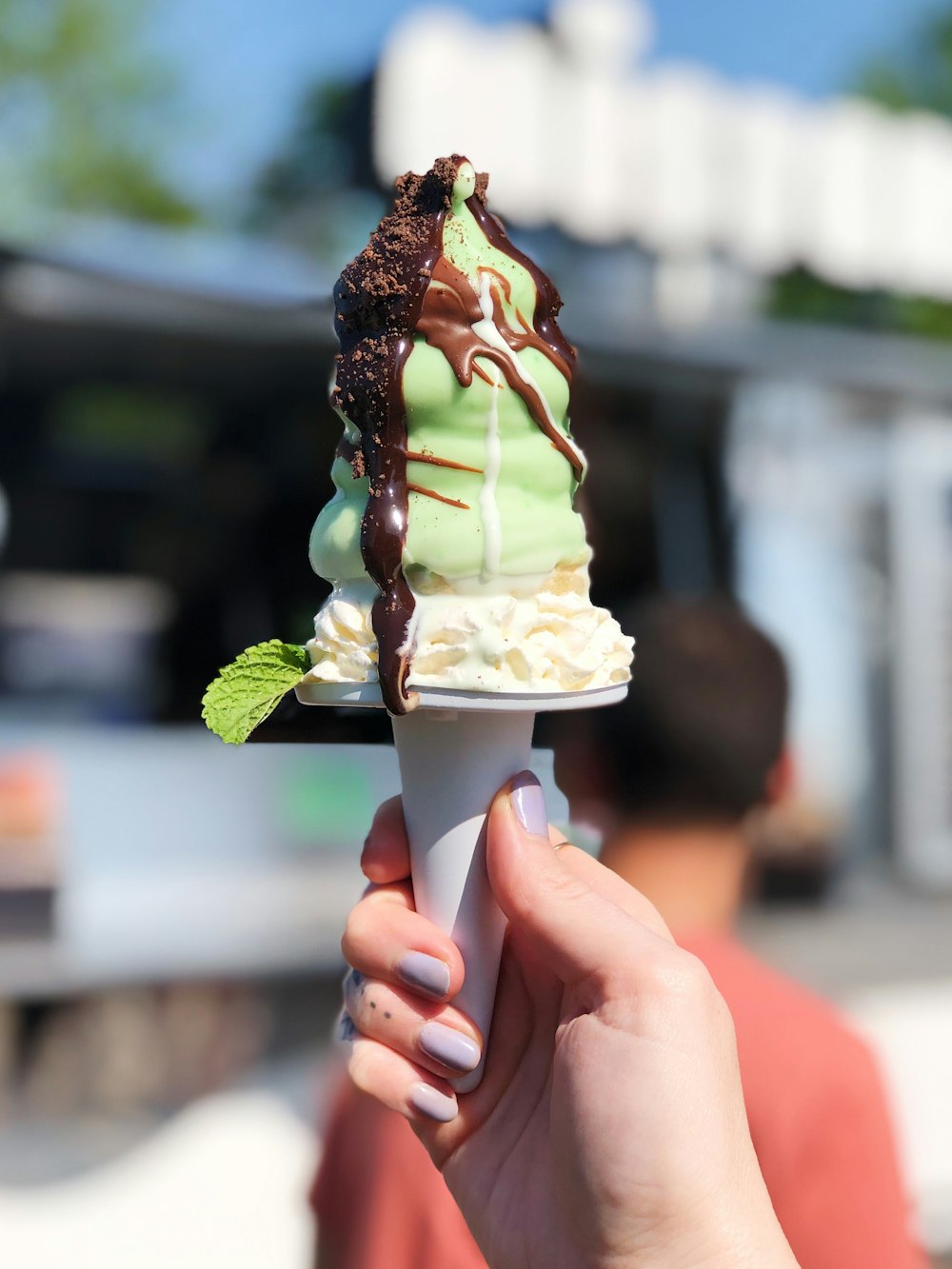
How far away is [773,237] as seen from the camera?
221 inches

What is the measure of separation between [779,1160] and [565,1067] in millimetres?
534

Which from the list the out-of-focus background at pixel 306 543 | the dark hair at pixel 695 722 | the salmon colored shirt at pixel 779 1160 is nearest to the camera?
the salmon colored shirt at pixel 779 1160

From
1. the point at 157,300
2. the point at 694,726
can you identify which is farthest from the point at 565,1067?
the point at 157,300

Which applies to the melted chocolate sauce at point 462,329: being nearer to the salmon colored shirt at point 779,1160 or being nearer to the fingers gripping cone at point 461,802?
the fingers gripping cone at point 461,802

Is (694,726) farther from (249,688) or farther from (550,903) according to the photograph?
(249,688)

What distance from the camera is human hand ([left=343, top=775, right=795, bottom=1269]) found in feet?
4.09

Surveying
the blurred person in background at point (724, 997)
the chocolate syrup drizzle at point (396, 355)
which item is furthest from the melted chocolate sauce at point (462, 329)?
the blurred person in background at point (724, 997)

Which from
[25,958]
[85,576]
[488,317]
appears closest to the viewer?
[488,317]

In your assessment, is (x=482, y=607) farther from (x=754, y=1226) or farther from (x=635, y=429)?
(x=635, y=429)

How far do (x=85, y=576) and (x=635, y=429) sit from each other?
350 cm

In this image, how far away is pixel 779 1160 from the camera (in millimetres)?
1684

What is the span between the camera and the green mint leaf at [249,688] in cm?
135

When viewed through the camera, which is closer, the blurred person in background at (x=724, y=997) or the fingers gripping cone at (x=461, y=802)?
the fingers gripping cone at (x=461, y=802)

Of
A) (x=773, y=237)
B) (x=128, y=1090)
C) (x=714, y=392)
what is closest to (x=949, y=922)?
(x=714, y=392)
